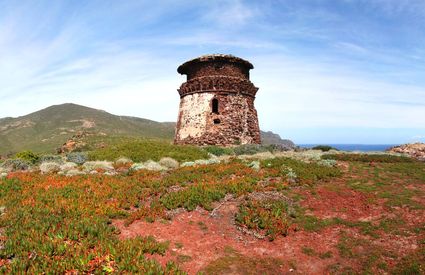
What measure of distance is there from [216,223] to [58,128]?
15018cm

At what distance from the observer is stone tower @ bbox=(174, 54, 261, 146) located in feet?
105

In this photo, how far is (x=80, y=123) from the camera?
492 ft

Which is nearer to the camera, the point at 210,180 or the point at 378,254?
the point at 378,254

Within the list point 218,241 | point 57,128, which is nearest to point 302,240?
point 218,241

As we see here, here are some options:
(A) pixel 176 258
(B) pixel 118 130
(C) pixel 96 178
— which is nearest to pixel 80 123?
(B) pixel 118 130

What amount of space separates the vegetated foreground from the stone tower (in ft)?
47.6

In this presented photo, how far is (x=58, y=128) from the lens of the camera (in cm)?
14375

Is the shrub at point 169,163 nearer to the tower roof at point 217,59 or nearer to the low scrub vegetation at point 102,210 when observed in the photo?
the low scrub vegetation at point 102,210

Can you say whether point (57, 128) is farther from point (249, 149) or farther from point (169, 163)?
point (169, 163)

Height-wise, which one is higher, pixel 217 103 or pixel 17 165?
pixel 217 103

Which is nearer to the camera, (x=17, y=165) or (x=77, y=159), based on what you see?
(x=17, y=165)

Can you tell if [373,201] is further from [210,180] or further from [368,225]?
[210,180]

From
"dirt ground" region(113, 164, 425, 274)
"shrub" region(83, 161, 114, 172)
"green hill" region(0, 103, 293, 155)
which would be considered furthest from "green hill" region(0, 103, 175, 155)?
"dirt ground" region(113, 164, 425, 274)

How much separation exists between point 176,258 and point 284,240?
386 centimetres
